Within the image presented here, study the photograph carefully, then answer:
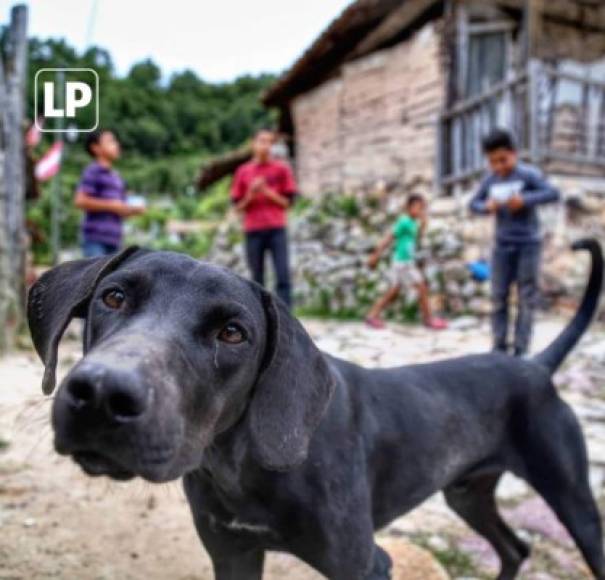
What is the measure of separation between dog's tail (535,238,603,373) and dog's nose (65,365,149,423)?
6.07ft

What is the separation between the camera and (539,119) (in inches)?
346

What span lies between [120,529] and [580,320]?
81.5 inches

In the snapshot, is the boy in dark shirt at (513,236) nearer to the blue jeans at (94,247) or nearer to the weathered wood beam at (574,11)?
the blue jeans at (94,247)

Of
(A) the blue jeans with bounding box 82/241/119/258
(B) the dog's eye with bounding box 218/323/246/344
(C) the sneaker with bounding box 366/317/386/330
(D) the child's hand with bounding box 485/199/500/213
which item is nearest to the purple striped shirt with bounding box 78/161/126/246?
(A) the blue jeans with bounding box 82/241/119/258

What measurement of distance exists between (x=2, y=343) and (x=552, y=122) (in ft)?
23.9

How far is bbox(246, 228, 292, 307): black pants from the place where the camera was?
21.2 ft

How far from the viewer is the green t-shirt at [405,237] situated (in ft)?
25.2

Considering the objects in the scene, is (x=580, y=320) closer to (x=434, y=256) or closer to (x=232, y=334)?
(x=232, y=334)

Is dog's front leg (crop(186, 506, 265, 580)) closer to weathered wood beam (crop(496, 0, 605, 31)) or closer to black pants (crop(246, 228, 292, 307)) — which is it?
black pants (crop(246, 228, 292, 307))

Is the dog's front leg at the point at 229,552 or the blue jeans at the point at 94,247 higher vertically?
the blue jeans at the point at 94,247

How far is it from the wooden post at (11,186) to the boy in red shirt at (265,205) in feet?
6.27

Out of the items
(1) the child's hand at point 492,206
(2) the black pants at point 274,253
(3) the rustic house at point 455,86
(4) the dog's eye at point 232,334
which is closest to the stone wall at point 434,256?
(3) the rustic house at point 455,86

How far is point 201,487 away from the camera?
1979 mm

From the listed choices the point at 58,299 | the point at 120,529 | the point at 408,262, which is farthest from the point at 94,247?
the point at 58,299
